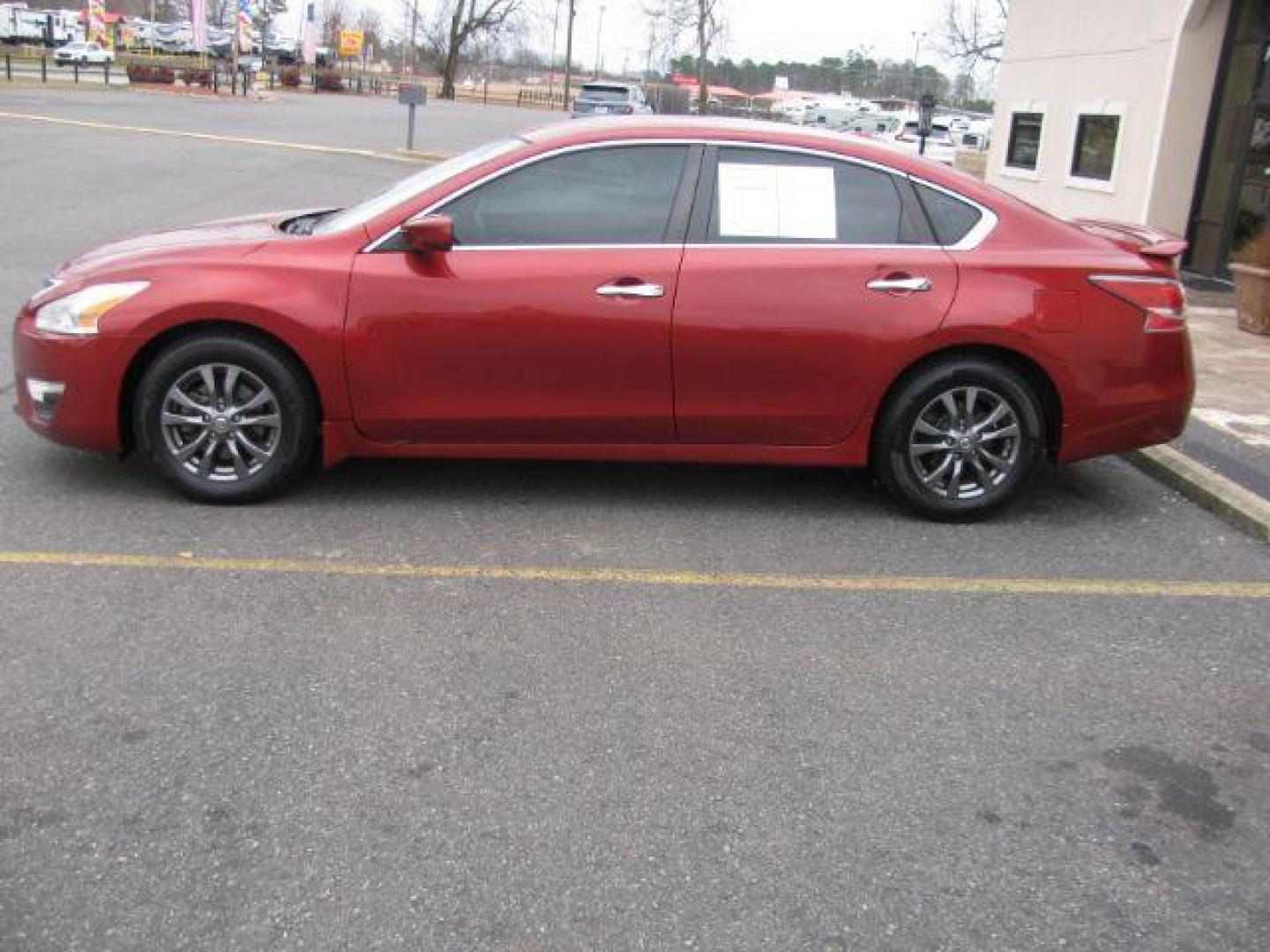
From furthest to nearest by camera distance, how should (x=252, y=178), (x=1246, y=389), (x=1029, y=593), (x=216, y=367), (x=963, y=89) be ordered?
(x=963, y=89)
(x=252, y=178)
(x=1246, y=389)
(x=216, y=367)
(x=1029, y=593)

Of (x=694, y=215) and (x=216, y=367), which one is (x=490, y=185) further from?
(x=216, y=367)

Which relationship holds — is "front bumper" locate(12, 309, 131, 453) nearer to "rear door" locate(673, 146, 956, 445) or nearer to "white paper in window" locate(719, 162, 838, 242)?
"rear door" locate(673, 146, 956, 445)

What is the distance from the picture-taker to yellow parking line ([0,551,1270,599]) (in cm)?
470

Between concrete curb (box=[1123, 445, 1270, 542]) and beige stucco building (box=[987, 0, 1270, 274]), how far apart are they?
7.94 m

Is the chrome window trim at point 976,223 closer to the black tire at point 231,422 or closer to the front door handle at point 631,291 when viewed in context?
the front door handle at point 631,291

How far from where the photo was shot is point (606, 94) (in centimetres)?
3922

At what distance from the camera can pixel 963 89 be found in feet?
264

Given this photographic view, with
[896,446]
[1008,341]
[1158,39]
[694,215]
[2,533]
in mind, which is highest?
[1158,39]

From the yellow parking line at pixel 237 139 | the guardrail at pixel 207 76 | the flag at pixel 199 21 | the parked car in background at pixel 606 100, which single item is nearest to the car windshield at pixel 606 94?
the parked car in background at pixel 606 100

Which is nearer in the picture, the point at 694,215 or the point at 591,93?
the point at 694,215

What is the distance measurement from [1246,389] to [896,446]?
13.5 feet

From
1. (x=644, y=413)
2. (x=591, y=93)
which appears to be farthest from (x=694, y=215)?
(x=591, y=93)

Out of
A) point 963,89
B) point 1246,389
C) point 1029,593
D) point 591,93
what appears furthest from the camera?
point 963,89

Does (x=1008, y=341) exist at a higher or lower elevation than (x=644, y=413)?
higher
